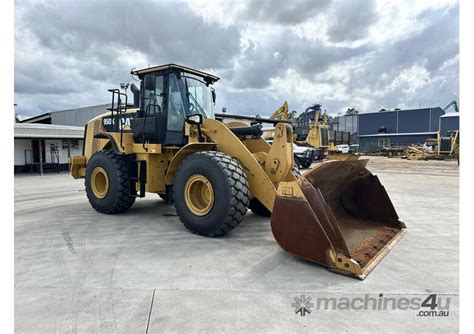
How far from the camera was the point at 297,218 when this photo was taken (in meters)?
3.53

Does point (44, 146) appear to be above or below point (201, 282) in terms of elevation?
above

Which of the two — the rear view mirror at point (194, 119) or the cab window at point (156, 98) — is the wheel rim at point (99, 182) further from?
the rear view mirror at point (194, 119)

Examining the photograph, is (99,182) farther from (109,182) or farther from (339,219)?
(339,219)

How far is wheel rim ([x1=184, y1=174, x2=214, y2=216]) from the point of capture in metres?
4.67

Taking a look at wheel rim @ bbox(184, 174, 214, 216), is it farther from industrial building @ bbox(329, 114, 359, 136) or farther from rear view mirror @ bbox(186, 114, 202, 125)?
industrial building @ bbox(329, 114, 359, 136)

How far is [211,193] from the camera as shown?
14.6 feet

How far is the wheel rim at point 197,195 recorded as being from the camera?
4670mm

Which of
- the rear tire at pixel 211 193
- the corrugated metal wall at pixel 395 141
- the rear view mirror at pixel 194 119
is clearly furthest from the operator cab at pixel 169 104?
the corrugated metal wall at pixel 395 141

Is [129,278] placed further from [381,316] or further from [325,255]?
[381,316]

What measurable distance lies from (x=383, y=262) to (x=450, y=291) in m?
0.78

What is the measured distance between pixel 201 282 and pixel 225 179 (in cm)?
145

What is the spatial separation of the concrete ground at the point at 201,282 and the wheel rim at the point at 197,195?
0.43 m

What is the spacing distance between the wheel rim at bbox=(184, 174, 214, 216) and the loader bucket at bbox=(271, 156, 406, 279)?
135cm

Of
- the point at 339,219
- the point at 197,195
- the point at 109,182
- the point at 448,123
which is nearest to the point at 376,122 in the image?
the point at 448,123
